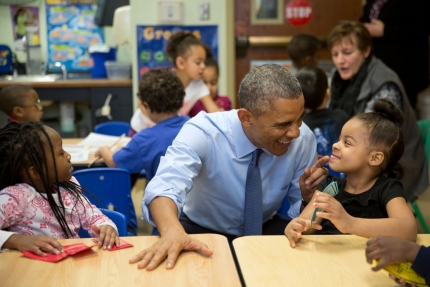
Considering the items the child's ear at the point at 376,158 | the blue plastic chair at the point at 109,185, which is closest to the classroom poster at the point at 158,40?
the blue plastic chair at the point at 109,185

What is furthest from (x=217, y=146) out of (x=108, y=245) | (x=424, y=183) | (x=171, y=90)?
(x=424, y=183)

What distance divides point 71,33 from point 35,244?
4704 mm

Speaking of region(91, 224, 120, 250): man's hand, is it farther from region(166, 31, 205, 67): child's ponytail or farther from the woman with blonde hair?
region(166, 31, 205, 67): child's ponytail

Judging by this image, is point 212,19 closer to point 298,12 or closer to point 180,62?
point 298,12

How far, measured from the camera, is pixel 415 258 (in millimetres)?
1291

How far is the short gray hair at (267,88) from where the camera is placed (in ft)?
6.10

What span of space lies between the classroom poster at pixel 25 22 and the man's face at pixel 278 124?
Answer: 4.39 m

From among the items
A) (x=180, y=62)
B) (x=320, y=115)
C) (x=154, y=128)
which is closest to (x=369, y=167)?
(x=320, y=115)

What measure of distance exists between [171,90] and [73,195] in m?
1.18

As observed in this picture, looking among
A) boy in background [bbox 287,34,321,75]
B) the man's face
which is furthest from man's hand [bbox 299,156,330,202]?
boy in background [bbox 287,34,321,75]

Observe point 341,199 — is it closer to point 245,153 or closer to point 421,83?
point 245,153

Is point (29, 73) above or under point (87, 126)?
above

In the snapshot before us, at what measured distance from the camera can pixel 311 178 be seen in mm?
1910

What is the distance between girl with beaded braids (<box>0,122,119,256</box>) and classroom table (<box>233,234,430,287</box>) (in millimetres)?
498
